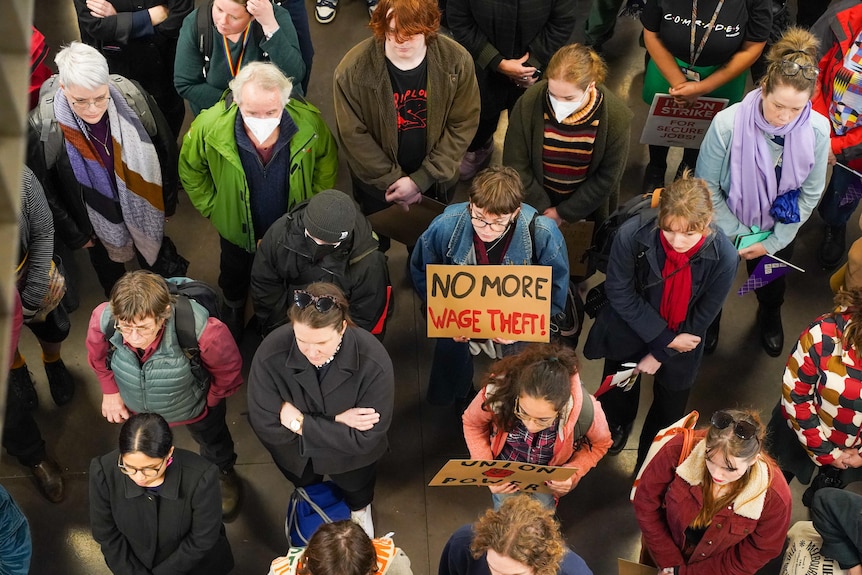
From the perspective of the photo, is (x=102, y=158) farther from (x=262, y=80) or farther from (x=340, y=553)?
(x=340, y=553)

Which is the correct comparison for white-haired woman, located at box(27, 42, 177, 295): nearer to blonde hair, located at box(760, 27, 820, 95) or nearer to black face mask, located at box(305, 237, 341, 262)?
black face mask, located at box(305, 237, 341, 262)

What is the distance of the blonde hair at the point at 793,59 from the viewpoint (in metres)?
4.40

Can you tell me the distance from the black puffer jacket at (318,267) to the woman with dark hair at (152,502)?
36.8 inches

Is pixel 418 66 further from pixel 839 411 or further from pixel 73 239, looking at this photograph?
pixel 839 411

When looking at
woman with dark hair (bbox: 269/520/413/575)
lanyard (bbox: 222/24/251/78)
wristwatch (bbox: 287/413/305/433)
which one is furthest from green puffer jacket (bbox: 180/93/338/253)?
woman with dark hair (bbox: 269/520/413/575)

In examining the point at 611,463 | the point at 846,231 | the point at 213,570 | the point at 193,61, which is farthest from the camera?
the point at 846,231

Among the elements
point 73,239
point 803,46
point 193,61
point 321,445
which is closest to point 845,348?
point 803,46

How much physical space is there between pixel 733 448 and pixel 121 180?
10.4ft

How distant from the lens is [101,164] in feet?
15.7

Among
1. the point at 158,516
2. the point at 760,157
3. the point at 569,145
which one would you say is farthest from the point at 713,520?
the point at 158,516

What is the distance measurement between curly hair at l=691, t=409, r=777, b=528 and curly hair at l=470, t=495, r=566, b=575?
0.70 meters

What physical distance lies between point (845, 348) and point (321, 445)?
230cm

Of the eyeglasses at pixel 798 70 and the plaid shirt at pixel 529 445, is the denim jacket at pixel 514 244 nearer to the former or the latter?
the plaid shirt at pixel 529 445

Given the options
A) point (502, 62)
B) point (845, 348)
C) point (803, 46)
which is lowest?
point (845, 348)
